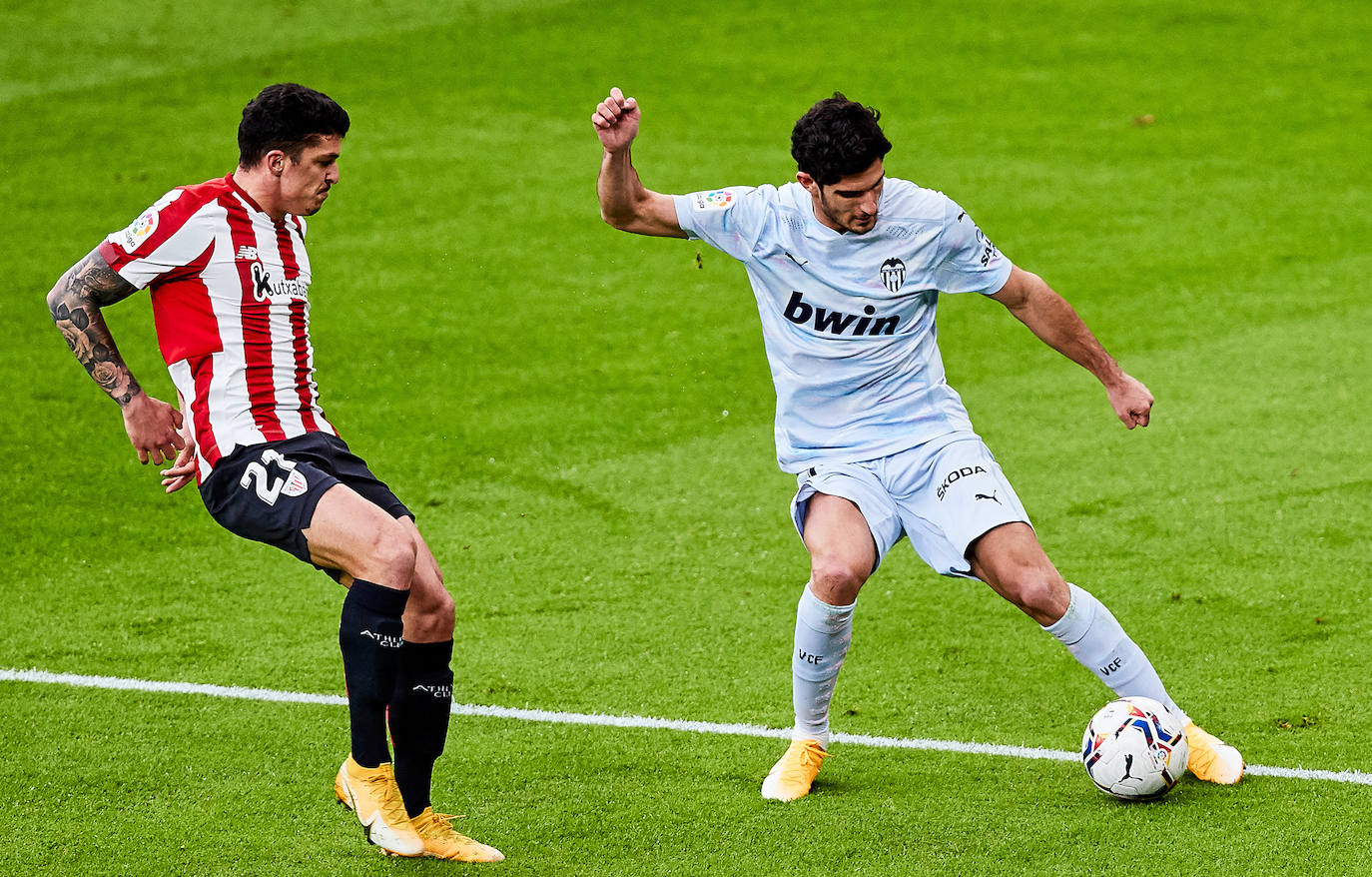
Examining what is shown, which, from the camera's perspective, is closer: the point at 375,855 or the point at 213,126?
the point at 375,855

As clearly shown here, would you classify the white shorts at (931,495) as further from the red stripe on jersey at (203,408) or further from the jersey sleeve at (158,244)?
the jersey sleeve at (158,244)

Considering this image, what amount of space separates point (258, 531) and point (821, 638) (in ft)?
5.93

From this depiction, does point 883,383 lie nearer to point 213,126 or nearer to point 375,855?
point 375,855

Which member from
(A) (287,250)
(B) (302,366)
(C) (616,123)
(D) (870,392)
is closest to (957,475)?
(D) (870,392)

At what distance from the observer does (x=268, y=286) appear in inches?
180

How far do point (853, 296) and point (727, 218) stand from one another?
0.50 meters

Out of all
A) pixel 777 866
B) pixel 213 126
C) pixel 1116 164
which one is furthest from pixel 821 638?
pixel 213 126

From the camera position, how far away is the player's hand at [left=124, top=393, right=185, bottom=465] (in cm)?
443

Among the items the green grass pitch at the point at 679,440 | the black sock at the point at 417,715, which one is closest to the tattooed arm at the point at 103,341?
the black sock at the point at 417,715

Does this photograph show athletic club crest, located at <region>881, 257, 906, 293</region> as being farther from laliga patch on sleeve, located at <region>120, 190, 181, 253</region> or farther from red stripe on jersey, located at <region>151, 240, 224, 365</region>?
laliga patch on sleeve, located at <region>120, 190, 181, 253</region>

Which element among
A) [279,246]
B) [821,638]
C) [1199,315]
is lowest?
[1199,315]

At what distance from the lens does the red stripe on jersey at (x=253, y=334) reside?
449 cm

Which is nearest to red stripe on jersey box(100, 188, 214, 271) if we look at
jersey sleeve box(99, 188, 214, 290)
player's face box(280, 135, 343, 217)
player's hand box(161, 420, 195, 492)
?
jersey sleeve box(99, 188, 214, 290)

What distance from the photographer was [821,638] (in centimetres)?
493
